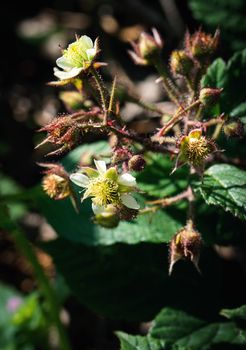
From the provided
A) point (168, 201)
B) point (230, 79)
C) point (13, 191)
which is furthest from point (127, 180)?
point (13, 191)

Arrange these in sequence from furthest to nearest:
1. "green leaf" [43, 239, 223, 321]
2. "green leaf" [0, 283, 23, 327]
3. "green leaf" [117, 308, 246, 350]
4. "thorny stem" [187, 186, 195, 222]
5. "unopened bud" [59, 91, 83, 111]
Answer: "green leaf" [0, 283, 23, 327], "green leaf" [43, 239, 223, 321], "unopened bud" [59, 91, 83, 111], "green leaf" [117, 308, 246, 350], "thorny stem" [187, 186, 195, 222]

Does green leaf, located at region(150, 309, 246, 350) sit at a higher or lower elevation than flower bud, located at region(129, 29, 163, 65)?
lower

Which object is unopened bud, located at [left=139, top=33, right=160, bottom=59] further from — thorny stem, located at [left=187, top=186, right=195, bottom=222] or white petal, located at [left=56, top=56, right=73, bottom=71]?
thorny stem, located at [left=187, top=186, right=195, bottom=222]

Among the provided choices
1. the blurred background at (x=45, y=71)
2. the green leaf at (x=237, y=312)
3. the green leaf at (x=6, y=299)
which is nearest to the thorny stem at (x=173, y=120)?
the green leaf at (x=237, y=312)

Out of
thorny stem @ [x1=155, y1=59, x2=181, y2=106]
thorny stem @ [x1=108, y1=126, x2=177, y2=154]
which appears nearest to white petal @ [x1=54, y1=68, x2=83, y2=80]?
thorny stem @ [x1=108, y1=126, x2=177, y2=154]

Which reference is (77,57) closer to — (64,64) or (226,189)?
(64,64)
